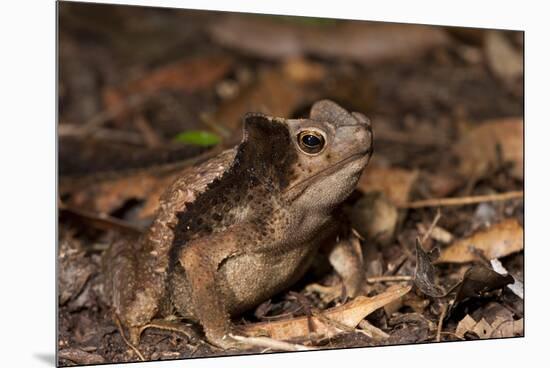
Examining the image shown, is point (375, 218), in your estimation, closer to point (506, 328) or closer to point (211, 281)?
point (506, 328)

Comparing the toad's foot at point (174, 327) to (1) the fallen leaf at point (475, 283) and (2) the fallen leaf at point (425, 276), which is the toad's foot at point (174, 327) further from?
(1) the fallen leaf at point (475, 283)

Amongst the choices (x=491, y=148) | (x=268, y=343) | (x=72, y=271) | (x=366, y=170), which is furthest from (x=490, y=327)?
(x=72, y=271)

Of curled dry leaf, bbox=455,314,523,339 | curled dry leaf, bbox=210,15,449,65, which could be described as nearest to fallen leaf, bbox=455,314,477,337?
curled dry leaf, bbox=455,314,523,339

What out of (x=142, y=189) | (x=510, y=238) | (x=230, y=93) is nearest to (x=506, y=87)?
(x=230, y=93)

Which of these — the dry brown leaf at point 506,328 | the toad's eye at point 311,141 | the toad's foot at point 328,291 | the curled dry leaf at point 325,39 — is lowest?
the dry brown leaf at point 506,328

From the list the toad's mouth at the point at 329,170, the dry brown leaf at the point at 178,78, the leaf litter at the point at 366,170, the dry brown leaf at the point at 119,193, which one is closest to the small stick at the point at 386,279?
the leaf litter at the point at 366,170

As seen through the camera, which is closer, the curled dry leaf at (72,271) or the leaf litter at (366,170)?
the leaf litter at (366,170)
